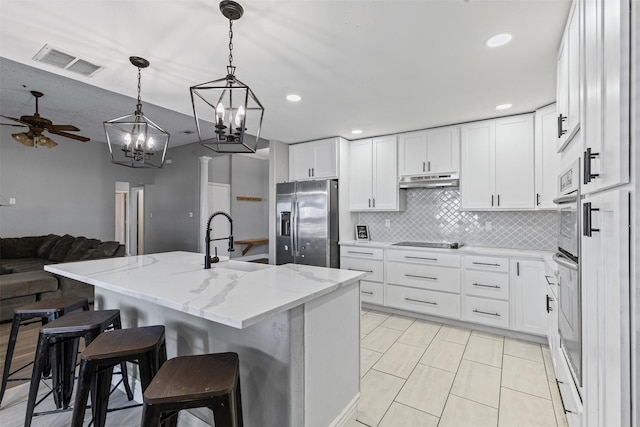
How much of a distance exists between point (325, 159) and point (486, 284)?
269cm

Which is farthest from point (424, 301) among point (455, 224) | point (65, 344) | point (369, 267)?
point (65, 344)

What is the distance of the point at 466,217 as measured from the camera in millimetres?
3854

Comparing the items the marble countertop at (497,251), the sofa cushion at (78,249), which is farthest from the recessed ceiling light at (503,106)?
the sofa cushion at (78,249)

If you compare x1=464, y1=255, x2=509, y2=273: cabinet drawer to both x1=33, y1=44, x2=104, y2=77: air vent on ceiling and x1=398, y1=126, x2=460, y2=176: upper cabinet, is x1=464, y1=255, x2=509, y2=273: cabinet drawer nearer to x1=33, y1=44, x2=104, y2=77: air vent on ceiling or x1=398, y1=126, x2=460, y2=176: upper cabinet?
x1=398, y1=126, x2=460, y2=176: upper cabinet

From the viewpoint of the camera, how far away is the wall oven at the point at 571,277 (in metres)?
1.33

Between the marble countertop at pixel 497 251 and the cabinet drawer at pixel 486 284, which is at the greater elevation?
the marble countertop at pixel 497 251

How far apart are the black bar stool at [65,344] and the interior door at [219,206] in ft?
15.7

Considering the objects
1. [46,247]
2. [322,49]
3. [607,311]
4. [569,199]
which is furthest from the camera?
[46,247]

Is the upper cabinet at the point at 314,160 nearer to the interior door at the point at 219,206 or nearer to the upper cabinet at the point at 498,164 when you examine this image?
the upper cabinet at the point at 498,164

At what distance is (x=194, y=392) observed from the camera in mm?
1102

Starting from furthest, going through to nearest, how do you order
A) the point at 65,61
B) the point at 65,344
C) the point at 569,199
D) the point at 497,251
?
the point at 497,251
the point at 65,61
the point at 65,344
the point at 569,199

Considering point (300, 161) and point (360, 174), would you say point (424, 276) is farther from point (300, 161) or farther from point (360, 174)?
point (300, 161)

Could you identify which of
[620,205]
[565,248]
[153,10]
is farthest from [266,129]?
[620,205]

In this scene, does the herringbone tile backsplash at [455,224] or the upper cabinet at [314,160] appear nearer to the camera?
the herringbone tile backsplash at [455,224]
